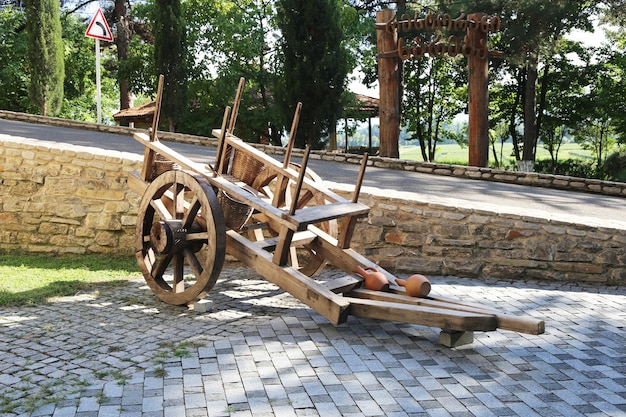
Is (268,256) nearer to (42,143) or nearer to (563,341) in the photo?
(563,341)

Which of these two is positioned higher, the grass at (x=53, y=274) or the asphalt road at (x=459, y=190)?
the asphalt road at (x=459, y=190)

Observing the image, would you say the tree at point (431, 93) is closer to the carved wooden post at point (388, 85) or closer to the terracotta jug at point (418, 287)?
the carved wooden post at point (388, 85)

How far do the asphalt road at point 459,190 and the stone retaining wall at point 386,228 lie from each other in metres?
0.17

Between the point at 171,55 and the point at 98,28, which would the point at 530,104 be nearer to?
the point at 171,55

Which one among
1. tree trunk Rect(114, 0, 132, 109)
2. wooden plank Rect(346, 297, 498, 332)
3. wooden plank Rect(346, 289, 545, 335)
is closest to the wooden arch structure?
wooden plank Rect(346, 289, 545, 335)

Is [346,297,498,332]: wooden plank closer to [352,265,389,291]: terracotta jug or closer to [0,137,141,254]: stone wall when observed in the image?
[352,265,389,291]: terracotta jug

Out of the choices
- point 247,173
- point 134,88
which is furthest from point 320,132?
point 247,173

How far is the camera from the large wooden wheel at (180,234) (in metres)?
4.46

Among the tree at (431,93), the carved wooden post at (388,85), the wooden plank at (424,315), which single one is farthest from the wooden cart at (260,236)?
the tree at (431,93)

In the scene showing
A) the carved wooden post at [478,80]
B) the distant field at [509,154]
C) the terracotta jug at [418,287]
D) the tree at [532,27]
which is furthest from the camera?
the distant field at [509,154]

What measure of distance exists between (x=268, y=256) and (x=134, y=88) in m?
16.6

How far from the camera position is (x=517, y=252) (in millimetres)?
5844

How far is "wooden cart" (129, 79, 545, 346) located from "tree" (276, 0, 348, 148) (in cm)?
918

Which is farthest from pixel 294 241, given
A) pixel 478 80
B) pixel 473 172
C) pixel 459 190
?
pixel 478 80
